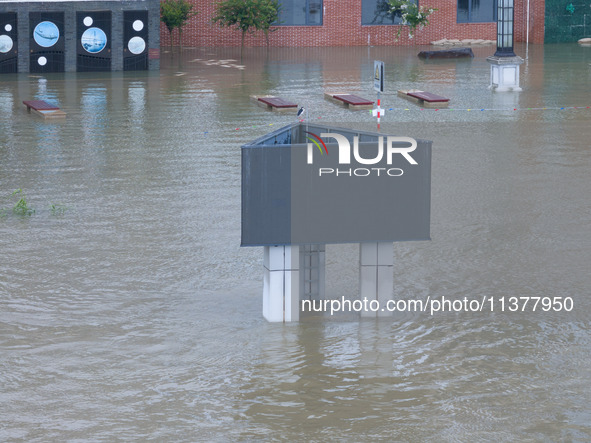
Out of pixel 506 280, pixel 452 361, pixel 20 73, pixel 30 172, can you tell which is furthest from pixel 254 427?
pixel 20 73

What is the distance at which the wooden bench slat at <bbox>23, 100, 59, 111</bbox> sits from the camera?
28344 millimetres

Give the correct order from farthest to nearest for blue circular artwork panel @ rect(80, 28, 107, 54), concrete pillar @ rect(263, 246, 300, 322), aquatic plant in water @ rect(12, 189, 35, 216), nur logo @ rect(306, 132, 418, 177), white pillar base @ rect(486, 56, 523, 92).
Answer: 1. blue circular artwork panel @ rect(80, 28, 107, 54)
2. white pillar base @ rect(486, 56, 523, 92)
3. aquatic plant in water @ rect(12, 189, 35, 216)
4. concrete pillar @ rect(263, 246, 300, 322)
5. nur logo @ rect(306, 132, 418, 177)

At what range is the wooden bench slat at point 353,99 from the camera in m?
29.8

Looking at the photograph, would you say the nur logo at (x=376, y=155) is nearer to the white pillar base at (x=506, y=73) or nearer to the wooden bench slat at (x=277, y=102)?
the wooden bench slat at (x=277, y=102)

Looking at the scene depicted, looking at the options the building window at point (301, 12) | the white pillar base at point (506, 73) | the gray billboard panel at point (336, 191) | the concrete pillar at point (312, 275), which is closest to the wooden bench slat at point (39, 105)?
the white pillar base at point (506, 73)

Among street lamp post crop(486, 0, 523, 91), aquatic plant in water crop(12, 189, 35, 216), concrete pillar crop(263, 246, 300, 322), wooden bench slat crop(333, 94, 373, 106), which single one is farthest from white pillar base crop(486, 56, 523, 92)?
concrete pillar crop(263, 246, 300, 322)

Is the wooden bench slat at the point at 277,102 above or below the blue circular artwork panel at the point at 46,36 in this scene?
below

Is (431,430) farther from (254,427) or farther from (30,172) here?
(30,172)

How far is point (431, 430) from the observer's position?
9.09 metres

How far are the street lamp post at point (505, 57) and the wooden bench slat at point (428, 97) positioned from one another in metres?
2.97

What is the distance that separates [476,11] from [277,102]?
2939 centimetres

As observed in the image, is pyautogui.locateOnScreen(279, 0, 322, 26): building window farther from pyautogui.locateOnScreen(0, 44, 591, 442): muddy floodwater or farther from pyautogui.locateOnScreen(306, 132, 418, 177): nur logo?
pyautogui.locateOnScreen(306, 132, 418, 177): nur logo

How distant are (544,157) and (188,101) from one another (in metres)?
13.6

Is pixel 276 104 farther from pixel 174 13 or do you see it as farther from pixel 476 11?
pixel 476 11
